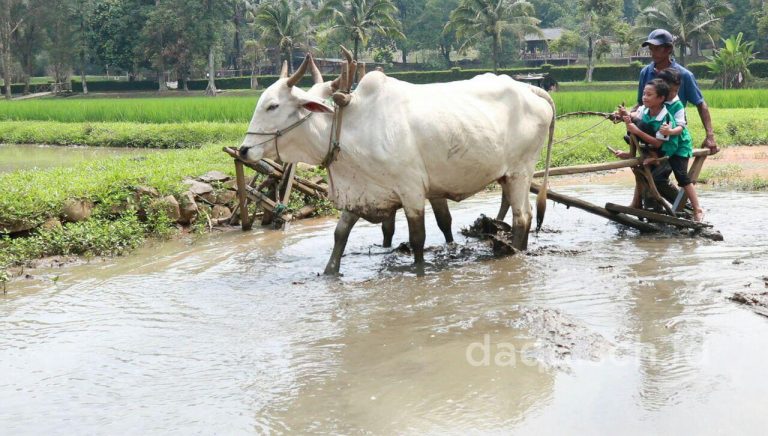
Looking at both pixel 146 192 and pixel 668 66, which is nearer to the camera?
pixel 668 66

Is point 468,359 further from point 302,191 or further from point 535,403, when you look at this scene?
point 302,191

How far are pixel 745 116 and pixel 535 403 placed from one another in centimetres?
1317

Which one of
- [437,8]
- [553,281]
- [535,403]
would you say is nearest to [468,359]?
[535,403]

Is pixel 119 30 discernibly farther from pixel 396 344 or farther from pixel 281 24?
pixel 396 344

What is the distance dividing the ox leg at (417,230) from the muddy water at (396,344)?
0.67ft

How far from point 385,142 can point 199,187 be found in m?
3.44

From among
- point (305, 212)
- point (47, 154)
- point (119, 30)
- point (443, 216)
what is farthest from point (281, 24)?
point (443, 216)

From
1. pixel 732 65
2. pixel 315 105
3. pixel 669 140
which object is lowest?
pixel 669 140

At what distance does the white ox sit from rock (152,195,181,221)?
7.76 ft

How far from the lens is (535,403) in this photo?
3.80m

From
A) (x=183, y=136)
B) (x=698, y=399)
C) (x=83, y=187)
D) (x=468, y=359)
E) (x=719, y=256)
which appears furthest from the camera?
(x=183, y=136)

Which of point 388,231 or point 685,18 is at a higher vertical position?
point 685,18

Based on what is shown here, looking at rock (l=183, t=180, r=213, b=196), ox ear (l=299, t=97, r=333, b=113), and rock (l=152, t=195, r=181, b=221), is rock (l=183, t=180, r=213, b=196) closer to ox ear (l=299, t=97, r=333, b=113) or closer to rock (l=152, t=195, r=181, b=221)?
rock (l=152, t=195, r=181, b=221)

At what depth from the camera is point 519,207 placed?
6711mm
